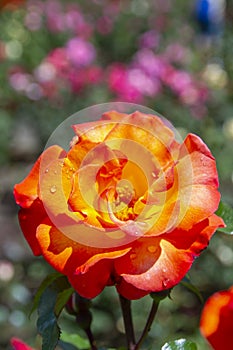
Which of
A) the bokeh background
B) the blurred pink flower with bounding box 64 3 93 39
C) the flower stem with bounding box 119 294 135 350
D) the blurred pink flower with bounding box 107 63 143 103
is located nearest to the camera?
the flower stem with bounding box 119 294 135 350

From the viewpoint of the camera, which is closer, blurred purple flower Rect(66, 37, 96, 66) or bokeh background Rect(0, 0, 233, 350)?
bokeh background Rect(0, 0, 233, 350)

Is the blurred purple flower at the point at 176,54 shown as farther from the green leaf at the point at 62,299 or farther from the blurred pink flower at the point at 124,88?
the green leaf at the point at 62,299

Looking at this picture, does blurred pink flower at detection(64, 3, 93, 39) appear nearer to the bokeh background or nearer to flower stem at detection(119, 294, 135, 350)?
the bokeh background

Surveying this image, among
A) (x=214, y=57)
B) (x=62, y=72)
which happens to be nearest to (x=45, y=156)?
(x=62, y=72)

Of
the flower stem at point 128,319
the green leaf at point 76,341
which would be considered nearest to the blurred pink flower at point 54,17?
the green leaf at point 76,341

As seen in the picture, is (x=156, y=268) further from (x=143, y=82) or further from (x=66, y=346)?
(x=143, y=82)

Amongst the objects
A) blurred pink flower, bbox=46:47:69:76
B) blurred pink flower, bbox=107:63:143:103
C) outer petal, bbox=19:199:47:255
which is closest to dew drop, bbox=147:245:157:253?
outer petal, bbox=19:199:47:255

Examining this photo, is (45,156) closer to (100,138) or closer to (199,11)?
(100,138)
